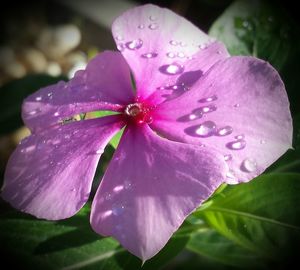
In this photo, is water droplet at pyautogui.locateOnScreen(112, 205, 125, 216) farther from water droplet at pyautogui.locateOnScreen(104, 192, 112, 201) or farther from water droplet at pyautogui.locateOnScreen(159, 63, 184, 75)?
water droplet at pyautogui.locateOnScreen(159, 63, 184, 75)

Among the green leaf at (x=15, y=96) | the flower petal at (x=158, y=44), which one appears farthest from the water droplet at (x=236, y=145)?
the green leaf at (x=15, y=96)

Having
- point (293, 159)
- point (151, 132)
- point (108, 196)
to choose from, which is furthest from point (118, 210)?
point (293, 159)

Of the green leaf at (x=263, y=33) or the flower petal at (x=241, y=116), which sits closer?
the flower petal at (x=241, y=116)

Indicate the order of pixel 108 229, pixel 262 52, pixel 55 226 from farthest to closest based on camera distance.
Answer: pixel 262 52 < pixel 55 226 < pixel 108 229

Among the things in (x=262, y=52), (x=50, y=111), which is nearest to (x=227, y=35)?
(x=262, y=52)

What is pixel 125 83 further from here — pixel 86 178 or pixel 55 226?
pixel 55 226

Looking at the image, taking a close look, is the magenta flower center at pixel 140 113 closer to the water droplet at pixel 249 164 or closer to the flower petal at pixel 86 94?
the flower petal at pixel 86 94
